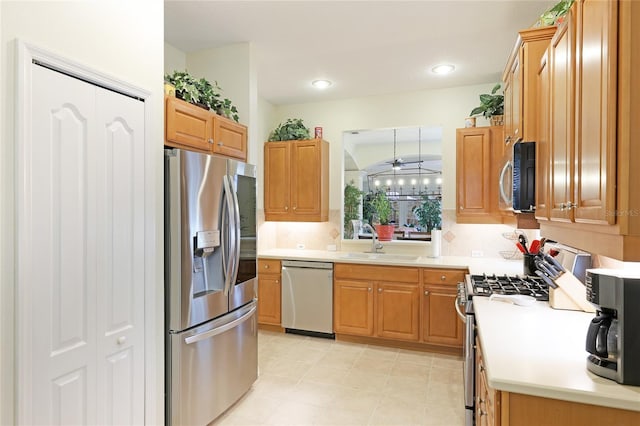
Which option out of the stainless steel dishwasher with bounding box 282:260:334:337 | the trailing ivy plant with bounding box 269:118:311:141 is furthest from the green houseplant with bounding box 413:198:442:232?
the trailing ivy plant with bounding box 269:118:311:141

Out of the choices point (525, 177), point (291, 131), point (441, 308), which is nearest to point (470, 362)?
point (525, 177)

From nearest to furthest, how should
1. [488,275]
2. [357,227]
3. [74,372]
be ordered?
[74,372], [488,275], [357,227]

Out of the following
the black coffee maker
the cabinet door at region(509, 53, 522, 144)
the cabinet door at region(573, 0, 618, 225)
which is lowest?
the black coffee maker

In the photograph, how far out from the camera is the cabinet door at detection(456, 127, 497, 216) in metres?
3.63

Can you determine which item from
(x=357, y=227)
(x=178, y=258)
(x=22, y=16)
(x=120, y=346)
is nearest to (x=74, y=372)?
(x=120, y=346)

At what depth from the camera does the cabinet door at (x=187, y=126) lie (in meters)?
2.15

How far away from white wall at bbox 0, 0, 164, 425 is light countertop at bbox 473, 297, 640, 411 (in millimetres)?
1674

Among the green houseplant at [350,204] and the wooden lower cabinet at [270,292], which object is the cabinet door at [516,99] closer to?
the green houseplant at [350,204]

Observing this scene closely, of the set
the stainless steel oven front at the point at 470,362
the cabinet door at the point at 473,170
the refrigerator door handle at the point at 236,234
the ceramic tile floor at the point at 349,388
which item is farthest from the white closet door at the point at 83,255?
the cabinet door at the point at 473,170

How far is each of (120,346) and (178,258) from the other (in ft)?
1.68

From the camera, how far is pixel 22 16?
138cm

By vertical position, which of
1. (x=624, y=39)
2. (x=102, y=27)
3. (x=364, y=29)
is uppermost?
(x=364, y=29)

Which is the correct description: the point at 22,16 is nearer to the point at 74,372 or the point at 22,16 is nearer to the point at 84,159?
the point at 84,159

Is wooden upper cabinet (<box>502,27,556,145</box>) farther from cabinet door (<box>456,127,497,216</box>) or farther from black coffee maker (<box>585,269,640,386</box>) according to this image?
cabinet door (<box>456,127,497,216</box>)
